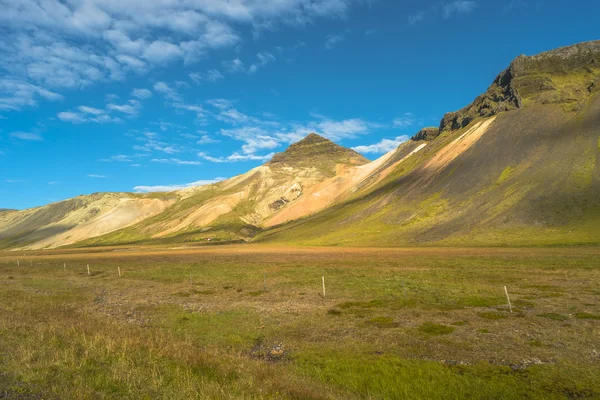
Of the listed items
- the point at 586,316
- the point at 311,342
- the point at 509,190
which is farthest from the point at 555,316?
the point at 509,190

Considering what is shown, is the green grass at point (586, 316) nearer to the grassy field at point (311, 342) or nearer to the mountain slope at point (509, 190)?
the grassy field at point (311, 342)

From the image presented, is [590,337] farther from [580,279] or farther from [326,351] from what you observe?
[580,279]

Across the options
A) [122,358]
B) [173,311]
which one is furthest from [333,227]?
[122,358]

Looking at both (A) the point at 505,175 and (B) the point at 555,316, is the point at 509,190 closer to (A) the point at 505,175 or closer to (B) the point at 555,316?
(A) the point at 505,175

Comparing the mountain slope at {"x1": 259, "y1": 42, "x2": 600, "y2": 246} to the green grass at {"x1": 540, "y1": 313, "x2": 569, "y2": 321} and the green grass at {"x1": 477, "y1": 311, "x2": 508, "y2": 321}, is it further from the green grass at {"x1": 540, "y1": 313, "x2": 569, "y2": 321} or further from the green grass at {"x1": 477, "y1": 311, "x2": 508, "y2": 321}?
the green grass at {"x1": 477, "y1": 311, "x2": 508, "y2": 321}

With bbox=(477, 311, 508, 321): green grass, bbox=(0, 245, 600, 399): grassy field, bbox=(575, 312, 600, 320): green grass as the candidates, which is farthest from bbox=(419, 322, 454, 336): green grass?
bbox=(575, 312, 600, 320): green grass

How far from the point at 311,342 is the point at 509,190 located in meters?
141

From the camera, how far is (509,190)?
13462 centimetres

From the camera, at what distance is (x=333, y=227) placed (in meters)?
179

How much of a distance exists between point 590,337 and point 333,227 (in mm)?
159306

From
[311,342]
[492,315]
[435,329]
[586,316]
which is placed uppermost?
[311,342]

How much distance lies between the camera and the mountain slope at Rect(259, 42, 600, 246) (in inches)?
4363

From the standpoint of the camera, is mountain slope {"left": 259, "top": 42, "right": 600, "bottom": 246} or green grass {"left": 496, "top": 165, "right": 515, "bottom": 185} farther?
green grass {"left": 496, "top": 165, "right": 515, "bottom": 185}

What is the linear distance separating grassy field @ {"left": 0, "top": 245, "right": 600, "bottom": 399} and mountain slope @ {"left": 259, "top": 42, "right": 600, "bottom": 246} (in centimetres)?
8020
